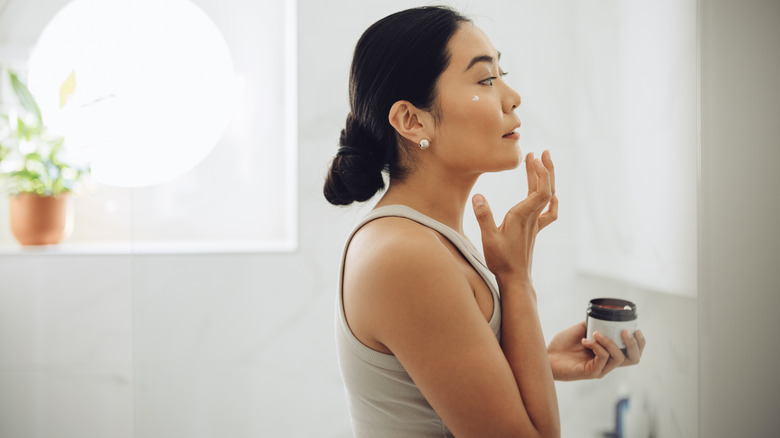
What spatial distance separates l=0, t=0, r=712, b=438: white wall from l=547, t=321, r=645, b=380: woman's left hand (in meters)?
0.50

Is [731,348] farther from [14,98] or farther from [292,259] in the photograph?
[14,98]

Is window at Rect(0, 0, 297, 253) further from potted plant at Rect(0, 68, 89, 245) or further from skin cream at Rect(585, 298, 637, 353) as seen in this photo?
skin cream at Rect(585, 298, 637, 353)

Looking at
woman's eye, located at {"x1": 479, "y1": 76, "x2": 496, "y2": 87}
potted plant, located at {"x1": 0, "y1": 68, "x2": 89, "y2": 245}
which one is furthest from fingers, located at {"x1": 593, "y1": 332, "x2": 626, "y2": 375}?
potted plant, located at {"x1": 0, "y1": 68, "x2": 89, "y2": 245}

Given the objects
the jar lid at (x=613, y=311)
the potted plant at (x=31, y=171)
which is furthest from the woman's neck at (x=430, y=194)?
the potted plant at (x=31, y=171)

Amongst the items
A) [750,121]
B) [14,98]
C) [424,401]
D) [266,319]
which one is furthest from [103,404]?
[750,121]

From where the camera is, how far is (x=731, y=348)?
3.21ft

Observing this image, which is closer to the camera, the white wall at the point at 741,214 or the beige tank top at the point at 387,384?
the beige tank top at the point at 387,384

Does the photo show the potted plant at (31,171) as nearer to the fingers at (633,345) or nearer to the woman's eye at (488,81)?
the woman's eye at (488,81)

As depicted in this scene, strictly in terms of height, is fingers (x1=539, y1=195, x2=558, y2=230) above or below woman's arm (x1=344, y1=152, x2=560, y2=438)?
above

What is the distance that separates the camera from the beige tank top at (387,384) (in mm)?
625

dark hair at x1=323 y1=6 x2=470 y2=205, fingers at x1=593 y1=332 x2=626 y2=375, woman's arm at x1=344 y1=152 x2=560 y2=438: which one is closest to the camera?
woman's arm at x1=344 y1=152 x2=560 y2=438

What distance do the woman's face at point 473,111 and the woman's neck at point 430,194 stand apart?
30 mm

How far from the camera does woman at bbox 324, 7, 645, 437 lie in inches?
21.9

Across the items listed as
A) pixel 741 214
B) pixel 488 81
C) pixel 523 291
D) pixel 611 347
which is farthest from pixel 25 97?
pixel 741 214
